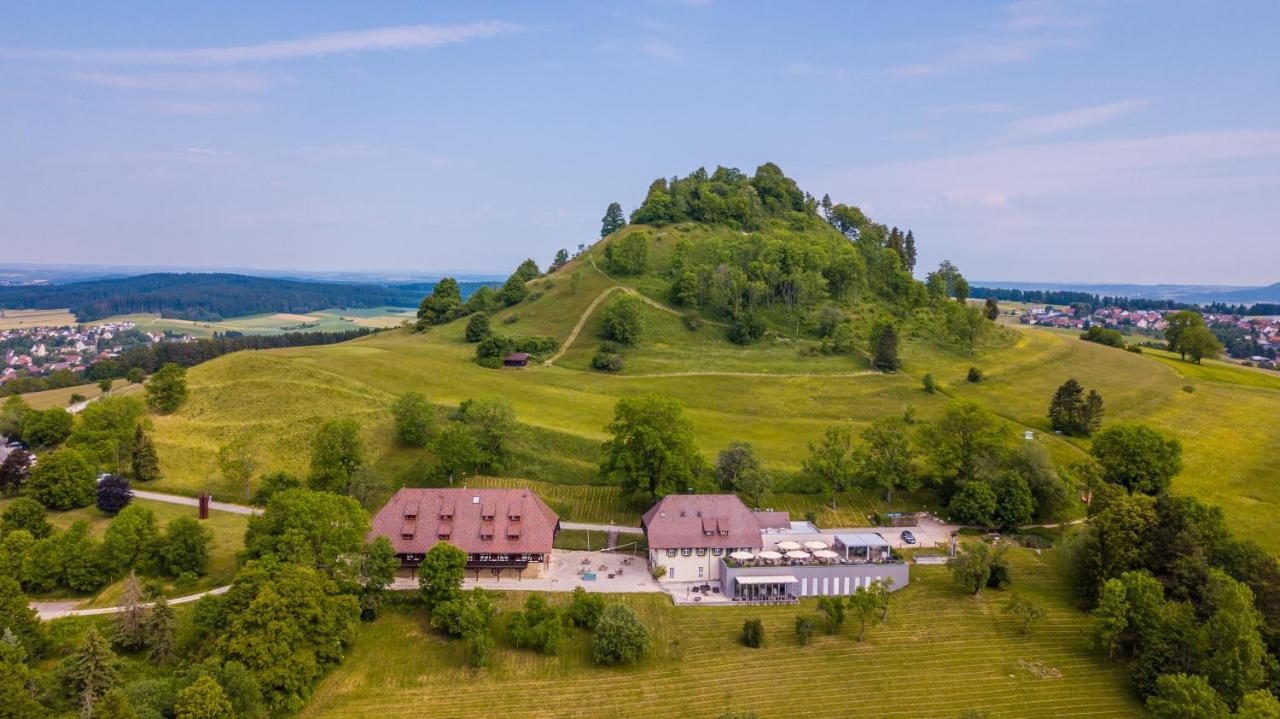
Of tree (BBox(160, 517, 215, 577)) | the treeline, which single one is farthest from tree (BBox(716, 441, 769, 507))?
the treeline

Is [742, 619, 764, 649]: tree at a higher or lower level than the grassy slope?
lower

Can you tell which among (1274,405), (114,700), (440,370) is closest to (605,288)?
(440,370)

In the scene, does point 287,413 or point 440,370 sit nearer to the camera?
point 287,413

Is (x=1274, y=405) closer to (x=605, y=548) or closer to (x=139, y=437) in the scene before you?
(x=605, y=548)

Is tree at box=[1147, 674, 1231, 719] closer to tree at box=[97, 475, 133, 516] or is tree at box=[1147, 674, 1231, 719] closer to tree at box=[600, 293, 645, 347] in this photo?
tree at box=[97, 475, 133, 516]

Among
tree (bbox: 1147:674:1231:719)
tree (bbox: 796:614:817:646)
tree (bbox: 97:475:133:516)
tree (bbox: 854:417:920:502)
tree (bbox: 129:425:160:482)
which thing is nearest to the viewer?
tree (bbox: 1147:674:1231:719)

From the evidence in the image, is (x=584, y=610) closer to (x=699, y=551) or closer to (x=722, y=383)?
(x=699, y=551)

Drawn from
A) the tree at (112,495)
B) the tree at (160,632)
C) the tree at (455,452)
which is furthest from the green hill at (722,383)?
the tree at (160,632)
